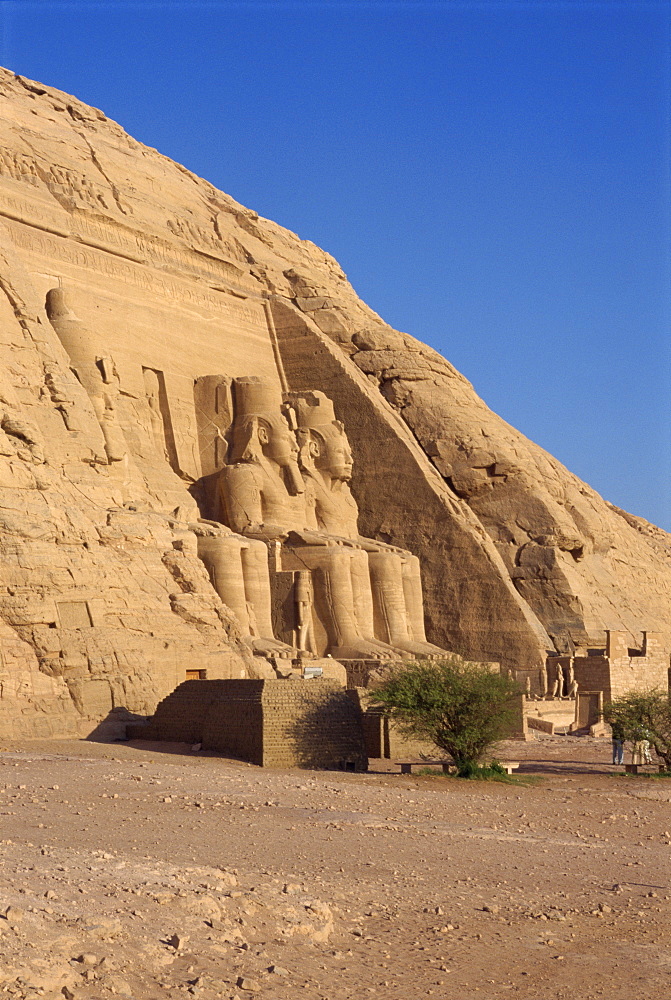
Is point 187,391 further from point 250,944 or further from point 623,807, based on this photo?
point 250,944

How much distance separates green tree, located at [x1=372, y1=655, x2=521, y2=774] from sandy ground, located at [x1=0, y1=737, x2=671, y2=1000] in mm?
2843

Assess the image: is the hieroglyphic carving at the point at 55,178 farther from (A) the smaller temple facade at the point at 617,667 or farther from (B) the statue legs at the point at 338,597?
(A) the smaller temple facade at the point at 617,667

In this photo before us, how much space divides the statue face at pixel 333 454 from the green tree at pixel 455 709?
982cm

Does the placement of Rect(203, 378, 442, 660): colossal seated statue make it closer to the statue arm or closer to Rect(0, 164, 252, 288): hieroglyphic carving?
the statue arm

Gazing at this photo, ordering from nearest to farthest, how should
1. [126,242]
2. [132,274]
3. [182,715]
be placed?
[182,715] → [132,274] → [126,242]

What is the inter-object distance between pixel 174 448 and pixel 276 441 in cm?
182

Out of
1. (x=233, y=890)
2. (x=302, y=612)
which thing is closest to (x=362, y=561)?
(x=302, y=612)

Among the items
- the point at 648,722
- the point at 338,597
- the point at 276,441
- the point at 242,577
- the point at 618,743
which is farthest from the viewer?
the point at 276,441

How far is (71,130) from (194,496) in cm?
964

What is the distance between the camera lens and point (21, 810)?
909 centimetres

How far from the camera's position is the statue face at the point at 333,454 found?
2458cm

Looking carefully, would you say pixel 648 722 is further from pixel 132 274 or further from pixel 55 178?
pixel 55 178

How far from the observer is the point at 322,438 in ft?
80.8

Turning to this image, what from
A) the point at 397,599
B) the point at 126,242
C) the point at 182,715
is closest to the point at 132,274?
the point at 126,242
